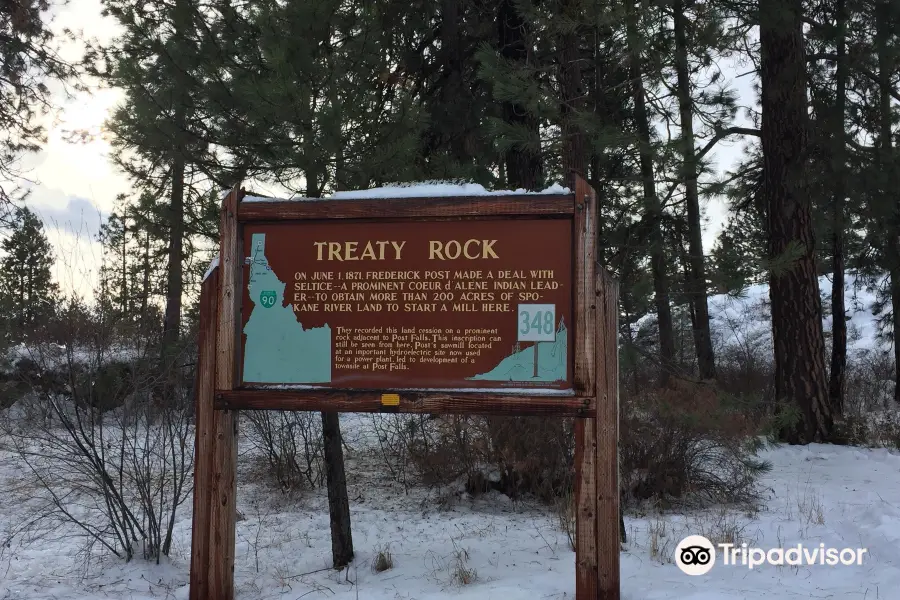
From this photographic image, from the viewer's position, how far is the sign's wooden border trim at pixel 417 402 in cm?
363

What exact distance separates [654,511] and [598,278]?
12.1 ft

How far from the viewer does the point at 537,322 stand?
3.72 m

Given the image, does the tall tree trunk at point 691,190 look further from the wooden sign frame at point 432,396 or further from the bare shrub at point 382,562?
the bare shrub at point 382,562

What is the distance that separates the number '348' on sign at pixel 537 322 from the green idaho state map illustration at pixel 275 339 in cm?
112

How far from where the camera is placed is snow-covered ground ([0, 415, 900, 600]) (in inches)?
169

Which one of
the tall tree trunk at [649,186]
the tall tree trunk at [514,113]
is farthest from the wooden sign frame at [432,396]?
the tall tree trunk at [514,113]

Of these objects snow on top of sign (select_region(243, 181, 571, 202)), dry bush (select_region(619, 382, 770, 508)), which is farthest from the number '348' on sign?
dry bush (select_region(619, 382, 770, 508))

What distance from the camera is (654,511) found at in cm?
649

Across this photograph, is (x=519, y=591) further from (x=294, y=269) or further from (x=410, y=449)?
Result: (x=410, y=449)

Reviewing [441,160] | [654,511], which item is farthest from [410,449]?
[441,160]

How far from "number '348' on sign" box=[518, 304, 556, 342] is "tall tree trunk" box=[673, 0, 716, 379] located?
2633mm

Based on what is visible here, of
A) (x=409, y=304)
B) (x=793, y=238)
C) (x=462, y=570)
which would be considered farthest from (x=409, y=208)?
(x=793, y=238)

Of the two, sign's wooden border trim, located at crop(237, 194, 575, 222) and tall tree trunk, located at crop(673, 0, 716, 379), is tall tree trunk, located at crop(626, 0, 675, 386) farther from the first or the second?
sign's wooden border trim, located at crop(237, 194, 575, 222)

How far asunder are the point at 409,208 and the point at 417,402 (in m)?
1.10
